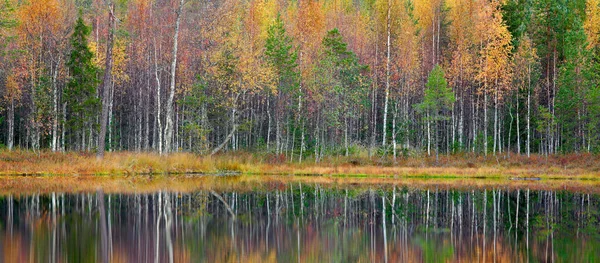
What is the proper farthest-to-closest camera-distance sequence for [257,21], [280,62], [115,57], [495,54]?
[257,21] → [115,57] → [280,62] → [495,54]

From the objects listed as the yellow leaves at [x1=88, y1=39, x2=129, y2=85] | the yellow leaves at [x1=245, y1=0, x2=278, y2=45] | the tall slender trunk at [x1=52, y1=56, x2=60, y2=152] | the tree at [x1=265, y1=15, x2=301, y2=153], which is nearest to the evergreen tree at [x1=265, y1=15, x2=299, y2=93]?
the tree at [x1=265, y1=15, x2=301, y2=153]

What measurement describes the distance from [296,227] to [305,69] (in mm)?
34555

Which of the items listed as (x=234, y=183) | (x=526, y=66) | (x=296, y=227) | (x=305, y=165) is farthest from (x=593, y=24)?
(x=296, y=227)

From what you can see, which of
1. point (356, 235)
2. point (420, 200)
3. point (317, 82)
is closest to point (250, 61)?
point (317, 82)

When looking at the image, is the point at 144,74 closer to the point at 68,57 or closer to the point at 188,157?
the point at 68,57

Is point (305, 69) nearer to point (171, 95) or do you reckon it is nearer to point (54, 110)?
point (171, 95)

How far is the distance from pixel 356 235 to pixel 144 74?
46736 mm

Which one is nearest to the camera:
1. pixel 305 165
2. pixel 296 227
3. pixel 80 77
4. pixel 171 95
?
pixel 296 227

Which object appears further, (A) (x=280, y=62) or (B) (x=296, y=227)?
(A) (x=280, y=62)

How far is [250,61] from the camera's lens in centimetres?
4772

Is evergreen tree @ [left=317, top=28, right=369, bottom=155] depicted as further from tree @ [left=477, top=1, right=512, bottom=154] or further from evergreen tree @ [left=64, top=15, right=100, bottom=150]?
evergreen tree @ [left=64, top=15, right=100, bottom=150]

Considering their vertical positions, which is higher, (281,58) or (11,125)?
(281,58)

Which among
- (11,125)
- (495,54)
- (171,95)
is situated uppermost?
(495,54)

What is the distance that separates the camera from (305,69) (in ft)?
174
